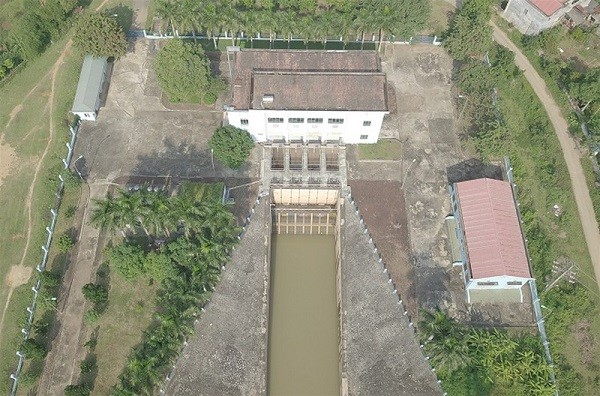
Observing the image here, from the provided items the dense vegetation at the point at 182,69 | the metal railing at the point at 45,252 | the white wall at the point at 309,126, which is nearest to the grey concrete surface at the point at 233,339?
the white wall at the point at 309,126

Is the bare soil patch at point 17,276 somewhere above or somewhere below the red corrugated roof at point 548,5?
below

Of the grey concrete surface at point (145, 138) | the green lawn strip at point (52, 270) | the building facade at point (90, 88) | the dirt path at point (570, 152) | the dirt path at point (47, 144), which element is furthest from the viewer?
the building facade at point (90, 88)

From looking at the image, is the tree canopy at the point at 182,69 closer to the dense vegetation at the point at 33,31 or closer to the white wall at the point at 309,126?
the white wall at the point at 309,126

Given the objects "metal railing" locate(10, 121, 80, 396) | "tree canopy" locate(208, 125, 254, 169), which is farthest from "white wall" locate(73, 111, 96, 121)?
"tree canopy" locate(208, 125, 254, 169)

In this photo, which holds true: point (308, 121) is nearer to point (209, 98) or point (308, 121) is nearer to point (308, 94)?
point (308, 94)

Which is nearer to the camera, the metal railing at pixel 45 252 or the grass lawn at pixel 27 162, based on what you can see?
the metal railing at pixel 45 252

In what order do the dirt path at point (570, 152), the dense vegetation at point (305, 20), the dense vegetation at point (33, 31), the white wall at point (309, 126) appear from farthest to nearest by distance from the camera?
the dense vegetation at point (33, 31), the dense vegetation at point (305, 20), the white wall at point (309, 126), the dirt path at point (570, 152)

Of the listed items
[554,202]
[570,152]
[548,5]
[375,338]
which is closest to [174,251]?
[375,338]

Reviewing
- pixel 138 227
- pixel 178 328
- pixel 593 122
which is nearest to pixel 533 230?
pixel 593 122
